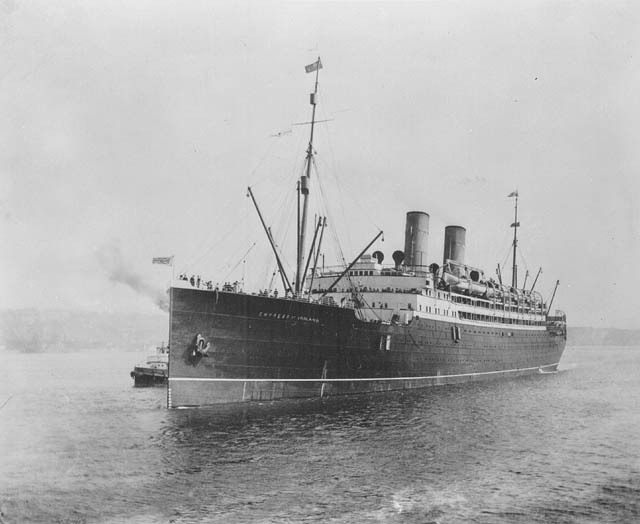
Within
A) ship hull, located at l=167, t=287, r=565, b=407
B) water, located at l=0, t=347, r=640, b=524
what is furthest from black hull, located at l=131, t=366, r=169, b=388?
ship hull, located at l=167, t=287, r=565, b=407

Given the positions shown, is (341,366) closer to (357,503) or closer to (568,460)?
(568,460)

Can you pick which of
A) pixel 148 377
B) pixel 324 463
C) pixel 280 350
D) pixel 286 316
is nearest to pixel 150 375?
pixel 148 377

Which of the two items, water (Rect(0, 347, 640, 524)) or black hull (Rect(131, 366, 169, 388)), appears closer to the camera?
water (Rect(0, 347, 640, 524))

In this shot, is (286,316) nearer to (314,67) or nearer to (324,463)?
(324,463)

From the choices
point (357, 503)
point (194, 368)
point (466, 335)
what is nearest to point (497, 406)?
point (466, 335)

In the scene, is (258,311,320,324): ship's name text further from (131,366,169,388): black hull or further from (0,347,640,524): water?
(131,366,169,388): black hull

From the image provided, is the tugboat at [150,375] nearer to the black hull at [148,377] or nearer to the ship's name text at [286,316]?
the black hull at [148,377]

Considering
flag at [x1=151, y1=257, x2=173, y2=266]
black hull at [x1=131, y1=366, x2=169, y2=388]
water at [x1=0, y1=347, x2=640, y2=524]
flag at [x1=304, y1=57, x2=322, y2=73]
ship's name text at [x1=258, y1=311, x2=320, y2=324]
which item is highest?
flag at [x1=304, y1=57, x2=322, y2=73]
